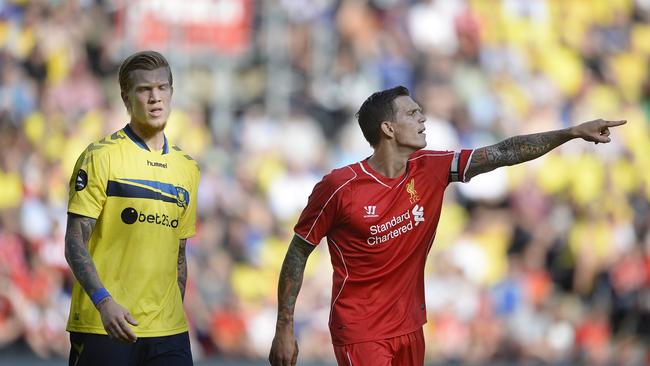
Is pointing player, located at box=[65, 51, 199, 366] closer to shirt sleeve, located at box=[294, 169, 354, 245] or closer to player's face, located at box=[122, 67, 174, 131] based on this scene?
player's face, located at box=[122, 67, 174, 131]

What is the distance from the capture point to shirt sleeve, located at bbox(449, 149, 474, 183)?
6.29 m

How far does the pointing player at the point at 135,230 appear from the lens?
5.43 m

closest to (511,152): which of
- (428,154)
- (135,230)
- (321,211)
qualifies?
(428,154)

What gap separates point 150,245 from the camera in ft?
18.2

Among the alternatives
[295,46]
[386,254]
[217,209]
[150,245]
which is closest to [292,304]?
[386,254]

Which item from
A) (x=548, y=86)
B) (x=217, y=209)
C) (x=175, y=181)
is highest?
(x=548, y=86)

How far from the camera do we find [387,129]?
634 centimetres

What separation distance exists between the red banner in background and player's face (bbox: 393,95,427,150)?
7.37 metres

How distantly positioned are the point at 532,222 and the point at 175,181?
819cm

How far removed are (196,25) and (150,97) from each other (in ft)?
26.5

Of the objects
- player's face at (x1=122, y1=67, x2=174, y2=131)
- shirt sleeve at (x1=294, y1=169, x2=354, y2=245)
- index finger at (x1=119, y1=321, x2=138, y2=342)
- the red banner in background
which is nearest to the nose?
player's face at (x1=122, y1=67, x2=174, y2=131)

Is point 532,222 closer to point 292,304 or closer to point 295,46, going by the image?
point 295,46

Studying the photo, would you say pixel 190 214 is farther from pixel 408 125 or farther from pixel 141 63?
pixel 408 125

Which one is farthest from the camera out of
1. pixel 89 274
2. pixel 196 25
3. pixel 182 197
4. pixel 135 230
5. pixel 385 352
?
pixel 196 25
